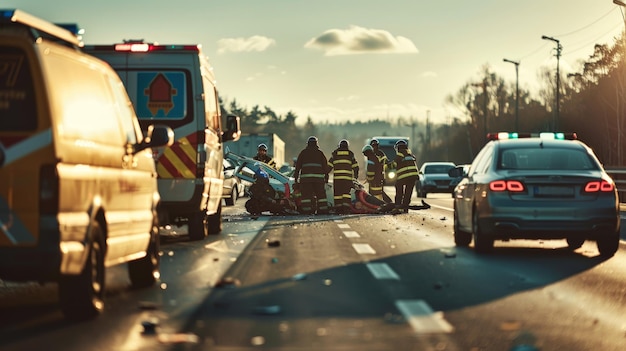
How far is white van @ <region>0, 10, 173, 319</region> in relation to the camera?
7.87 meters

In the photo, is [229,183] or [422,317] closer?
[422,317]

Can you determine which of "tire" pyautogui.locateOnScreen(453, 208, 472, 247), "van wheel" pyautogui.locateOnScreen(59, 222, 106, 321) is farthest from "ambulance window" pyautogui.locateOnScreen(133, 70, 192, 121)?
"van wheel" pyautogui.locateOnScreen(59, 222, 106, 321)

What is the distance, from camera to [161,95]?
640 inches

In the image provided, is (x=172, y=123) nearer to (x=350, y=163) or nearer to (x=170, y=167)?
(x=170, y=167)

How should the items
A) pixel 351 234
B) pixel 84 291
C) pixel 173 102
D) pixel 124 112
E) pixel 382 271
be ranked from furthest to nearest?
pixel 351 234, pixel 173 102, pixel 382 271, pixel 124 112, pixel 84 291

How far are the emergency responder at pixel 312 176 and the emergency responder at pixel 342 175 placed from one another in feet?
1.27

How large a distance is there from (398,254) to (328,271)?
8.44 feet

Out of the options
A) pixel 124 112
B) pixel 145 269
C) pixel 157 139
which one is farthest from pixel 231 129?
pixel 157 139

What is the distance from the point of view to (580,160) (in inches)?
595

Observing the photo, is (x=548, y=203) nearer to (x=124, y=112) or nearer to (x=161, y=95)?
(x=161, y=95)

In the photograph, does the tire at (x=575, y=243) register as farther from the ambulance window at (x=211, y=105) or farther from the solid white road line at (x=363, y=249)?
the ambulance window at (x=211, y=105)

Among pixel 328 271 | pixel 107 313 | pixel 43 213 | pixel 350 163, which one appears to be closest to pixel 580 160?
pixel 328 271

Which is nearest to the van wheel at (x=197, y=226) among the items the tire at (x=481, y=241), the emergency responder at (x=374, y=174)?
the tire at (x=481, y=241)

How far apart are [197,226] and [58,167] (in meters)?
9.51
